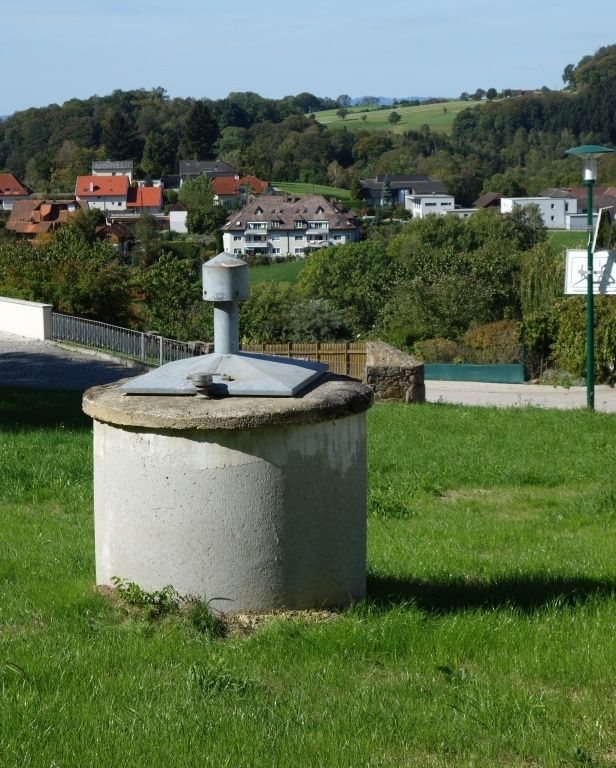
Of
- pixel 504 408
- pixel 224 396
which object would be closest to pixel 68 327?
pixel 504 408

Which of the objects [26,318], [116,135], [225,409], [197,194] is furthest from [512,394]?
[116,135]

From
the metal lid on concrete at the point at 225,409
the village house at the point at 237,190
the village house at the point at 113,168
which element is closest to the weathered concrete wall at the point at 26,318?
the metal lid on concrete at the point at 225,409

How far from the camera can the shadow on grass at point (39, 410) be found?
14172 mm

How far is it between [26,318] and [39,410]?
1325cm

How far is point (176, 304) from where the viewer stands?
5372 centimetres

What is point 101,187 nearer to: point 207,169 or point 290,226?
point 207,169

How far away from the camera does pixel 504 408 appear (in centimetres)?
1795

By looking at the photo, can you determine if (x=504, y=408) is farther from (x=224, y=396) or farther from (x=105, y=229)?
(x=105, y=229)

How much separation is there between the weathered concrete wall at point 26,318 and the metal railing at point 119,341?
28 cm

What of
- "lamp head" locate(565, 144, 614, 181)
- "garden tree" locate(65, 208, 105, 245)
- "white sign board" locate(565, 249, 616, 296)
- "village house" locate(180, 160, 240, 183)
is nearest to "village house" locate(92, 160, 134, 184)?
"village house" locate(180, 160, 240, 183)

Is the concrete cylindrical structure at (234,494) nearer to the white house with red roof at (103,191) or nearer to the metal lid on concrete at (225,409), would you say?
the metal lid on concrete at (225,409)

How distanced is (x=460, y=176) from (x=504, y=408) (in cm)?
17582

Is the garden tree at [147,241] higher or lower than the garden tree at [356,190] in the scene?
lower

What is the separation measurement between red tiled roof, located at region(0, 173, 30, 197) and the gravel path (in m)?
150
